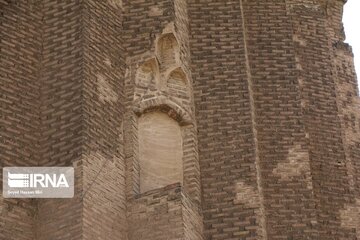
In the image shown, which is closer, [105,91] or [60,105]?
[60,105]

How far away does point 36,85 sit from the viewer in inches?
509

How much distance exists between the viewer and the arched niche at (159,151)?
1305cm

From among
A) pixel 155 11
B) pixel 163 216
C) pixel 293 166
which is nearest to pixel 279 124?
pixel 293 166

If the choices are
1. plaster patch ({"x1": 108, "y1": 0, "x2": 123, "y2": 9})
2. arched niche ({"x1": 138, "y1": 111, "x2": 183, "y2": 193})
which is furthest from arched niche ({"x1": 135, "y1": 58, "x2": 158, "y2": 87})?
plaster patch ({"x1": 108, "y1": 0, "x2": 123, "y2": 9})

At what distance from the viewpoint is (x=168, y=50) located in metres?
13.8

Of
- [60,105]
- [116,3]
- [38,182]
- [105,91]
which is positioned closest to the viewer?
[38,182]

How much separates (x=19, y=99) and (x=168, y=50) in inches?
78.8

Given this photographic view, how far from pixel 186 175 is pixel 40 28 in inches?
90.4

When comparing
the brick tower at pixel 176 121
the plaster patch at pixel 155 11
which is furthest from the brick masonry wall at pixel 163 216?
the plaster patch at pixel 155 11

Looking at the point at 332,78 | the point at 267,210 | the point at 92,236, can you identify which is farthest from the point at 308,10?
the point at 92,236

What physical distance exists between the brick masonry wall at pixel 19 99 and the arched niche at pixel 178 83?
1546mm

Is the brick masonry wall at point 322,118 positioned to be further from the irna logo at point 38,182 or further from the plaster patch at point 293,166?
the irna logo at point 38,182

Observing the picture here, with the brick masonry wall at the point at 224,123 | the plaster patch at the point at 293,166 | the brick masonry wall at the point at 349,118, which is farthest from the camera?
the brick masonry wall at the point at 349,118

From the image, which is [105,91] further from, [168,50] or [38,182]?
[38,182]
